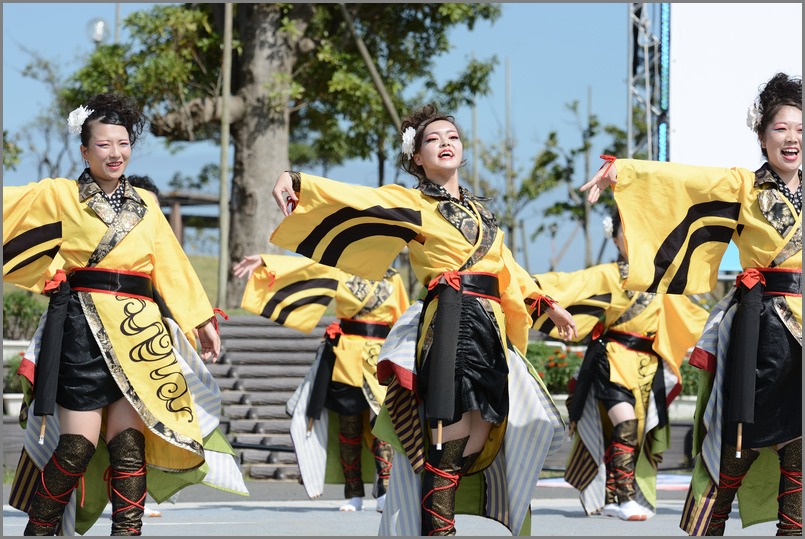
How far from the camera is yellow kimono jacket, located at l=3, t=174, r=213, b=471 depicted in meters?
4.23

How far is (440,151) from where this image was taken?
4.42 m

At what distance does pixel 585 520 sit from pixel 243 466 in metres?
3.46

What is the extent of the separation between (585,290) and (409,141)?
2.54m

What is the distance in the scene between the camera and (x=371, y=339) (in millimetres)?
7121

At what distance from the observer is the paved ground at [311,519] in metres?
5.61

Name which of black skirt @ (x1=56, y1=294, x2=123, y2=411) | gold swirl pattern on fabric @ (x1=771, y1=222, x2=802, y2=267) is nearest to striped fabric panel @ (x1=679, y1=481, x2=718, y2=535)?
gold swirl pattern on fabric @ (x1=771, y1=222, x2=802, y2=267)

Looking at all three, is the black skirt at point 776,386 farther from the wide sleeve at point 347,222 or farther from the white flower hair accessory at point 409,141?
the white flower hair accessory at point 409,141

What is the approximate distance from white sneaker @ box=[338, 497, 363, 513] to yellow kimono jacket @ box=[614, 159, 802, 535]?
297cm

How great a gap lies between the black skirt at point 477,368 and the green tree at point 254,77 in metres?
10.2

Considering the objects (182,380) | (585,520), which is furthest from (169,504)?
(182,380)

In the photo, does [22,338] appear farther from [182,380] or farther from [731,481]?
[731,481]

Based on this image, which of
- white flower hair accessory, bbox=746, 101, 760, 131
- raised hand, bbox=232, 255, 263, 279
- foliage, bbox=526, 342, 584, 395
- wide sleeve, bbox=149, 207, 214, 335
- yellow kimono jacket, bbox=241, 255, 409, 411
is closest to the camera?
white flower hair accessory, bbox=746, 101, 760, 131

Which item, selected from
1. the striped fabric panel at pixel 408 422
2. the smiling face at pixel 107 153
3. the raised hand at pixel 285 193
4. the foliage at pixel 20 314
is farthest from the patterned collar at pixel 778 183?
the foliage at pixel 20 314

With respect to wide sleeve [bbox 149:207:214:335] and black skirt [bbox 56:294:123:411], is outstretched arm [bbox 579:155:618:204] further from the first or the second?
black skirt [bbox 56:294:123:411]
